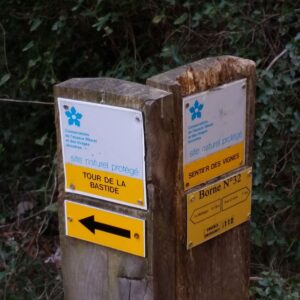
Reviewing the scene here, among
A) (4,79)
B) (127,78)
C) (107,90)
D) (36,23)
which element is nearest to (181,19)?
(127,78)

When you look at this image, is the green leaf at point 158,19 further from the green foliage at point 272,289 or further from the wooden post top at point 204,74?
the wooden post top at point 204,74

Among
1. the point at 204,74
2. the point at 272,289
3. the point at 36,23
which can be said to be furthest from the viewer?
the point at 36,23

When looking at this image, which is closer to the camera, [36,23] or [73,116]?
[73,116]

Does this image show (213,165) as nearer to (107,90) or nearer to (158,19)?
(107,90)

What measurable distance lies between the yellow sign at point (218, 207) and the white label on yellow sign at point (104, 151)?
198 millimetres

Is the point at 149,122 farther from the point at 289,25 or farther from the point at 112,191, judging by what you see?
the point at 289,25

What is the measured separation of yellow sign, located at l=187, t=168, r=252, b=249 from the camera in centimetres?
237

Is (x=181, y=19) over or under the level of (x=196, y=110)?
under

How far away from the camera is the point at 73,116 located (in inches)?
91.0

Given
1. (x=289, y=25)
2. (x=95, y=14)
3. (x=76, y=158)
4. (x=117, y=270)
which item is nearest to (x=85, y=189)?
(x=76, y=158)

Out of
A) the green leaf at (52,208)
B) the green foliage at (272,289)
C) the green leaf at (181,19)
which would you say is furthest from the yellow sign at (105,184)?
the green leaf at (181,19)

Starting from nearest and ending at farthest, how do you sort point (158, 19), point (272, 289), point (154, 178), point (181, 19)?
1. point (154, 178)
2. point (272, 289)
3. point (181, 19)
4. point (158, 19)

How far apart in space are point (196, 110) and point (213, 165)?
0.21 m

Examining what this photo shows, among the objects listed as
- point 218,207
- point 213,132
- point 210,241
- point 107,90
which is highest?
point 107,90
